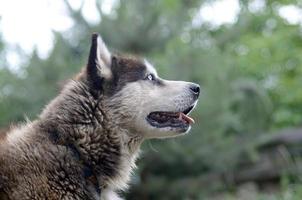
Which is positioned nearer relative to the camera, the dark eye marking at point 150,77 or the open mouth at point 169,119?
the open mouth at point 169,119

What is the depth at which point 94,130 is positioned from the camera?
20.5 ft

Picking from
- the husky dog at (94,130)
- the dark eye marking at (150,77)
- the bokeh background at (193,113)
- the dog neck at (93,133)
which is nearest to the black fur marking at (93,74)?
the husky dog at (94,130)

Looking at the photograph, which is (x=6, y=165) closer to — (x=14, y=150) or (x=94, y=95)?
(x=14, y=150)

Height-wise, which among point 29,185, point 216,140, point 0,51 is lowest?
point 29,185

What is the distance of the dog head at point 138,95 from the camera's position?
641 cm

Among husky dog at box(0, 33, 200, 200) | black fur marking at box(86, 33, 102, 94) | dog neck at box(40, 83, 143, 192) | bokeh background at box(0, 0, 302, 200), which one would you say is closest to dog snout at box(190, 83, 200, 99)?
husky dog at box(0, 33, 200, 200)

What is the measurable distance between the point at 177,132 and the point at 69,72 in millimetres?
8631

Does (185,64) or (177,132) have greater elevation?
(185,64)

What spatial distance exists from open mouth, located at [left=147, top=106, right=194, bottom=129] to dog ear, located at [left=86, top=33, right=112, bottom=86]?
586 mm

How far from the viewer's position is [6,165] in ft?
19.1

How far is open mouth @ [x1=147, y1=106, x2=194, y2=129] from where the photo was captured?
6.59 meters

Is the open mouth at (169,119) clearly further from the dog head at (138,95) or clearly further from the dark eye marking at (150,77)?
the dark eye marking at (150,77)

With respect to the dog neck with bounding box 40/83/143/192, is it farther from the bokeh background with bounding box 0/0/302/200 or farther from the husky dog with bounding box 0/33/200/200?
the bokeh background with bounding box 0/0/302/200

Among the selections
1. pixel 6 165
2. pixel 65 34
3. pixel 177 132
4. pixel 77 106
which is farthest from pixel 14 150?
pixel 65 34
